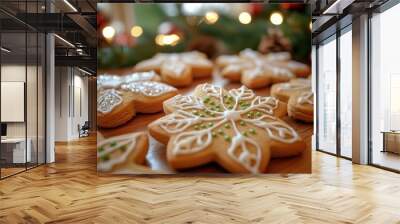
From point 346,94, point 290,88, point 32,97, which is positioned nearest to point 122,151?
point 32,97

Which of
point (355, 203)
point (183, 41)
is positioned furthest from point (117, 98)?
point (355, 203)

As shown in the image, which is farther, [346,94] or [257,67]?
[346,94]

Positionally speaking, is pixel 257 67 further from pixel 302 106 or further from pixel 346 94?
pixel 346 94

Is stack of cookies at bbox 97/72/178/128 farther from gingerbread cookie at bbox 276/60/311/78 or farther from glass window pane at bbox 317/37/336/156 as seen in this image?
glass window pane at bbox 317/37/336/156

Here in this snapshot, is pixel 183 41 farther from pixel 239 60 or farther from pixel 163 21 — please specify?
pixel 239 60

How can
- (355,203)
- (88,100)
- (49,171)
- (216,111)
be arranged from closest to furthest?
(355,203) → (216,111) → (49,171) → (88,100)

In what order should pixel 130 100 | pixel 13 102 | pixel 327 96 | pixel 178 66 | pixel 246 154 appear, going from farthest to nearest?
pixel 327 96
pixel 13 102
pixel 178 66
pixel 130 100
pixel 246 154
